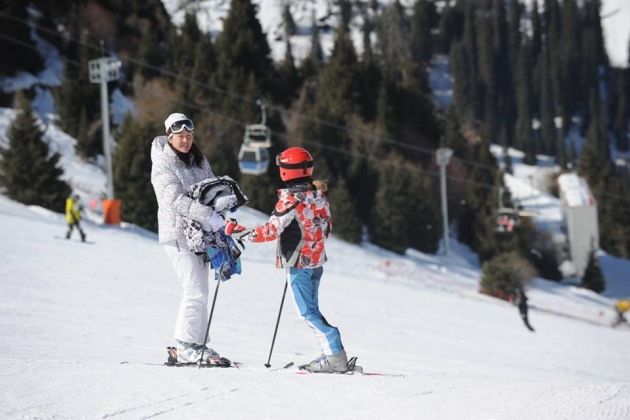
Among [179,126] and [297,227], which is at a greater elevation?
[179,126]

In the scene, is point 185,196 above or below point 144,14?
below

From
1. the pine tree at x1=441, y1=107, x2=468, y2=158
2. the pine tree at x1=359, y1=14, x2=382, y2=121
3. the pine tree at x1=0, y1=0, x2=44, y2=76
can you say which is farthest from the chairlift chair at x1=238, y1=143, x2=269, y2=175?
the pine tree at x1=441, y1=107, x2=468, y2=158

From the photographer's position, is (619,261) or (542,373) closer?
(542,373)

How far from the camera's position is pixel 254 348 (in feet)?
31.5

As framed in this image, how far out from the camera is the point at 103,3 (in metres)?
53.9

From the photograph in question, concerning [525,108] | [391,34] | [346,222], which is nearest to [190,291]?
[346,222]

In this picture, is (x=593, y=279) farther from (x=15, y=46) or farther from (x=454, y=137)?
(x=15, y=46)

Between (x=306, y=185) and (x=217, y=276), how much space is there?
972 millimetres

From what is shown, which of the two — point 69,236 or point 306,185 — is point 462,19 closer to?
point 69,236

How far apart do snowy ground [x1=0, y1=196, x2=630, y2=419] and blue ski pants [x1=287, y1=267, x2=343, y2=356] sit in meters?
0.52

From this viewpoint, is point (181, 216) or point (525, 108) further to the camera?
point (525, 108)

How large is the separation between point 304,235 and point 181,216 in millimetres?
889

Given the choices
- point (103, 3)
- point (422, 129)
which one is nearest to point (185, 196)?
point (103, 3)

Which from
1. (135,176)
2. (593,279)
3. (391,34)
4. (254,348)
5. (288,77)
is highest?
(391,34)
